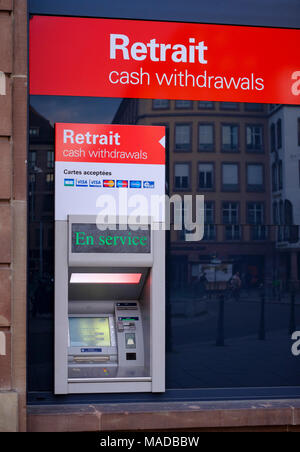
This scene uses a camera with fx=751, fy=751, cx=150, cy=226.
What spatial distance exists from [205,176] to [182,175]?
0.24m

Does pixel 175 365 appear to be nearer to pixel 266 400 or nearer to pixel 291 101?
pixel 266 400

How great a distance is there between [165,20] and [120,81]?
2.45 feet

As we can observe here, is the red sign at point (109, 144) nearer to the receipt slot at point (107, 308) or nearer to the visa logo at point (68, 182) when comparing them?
the visa logo at point (68, 182)

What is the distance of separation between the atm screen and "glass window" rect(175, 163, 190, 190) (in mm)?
1475

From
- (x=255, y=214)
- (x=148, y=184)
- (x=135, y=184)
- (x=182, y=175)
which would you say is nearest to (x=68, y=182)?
(x=135, y=184)

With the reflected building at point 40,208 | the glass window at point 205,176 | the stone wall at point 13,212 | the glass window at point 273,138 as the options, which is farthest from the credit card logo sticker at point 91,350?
the glass window at point 273,138

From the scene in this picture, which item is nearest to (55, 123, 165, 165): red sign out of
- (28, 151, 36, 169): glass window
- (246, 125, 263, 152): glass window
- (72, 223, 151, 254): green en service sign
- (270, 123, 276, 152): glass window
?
(28, 151, 36, 169): glass window

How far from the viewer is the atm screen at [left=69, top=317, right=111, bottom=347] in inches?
274

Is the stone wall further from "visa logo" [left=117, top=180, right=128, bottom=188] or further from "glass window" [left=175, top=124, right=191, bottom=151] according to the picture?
"glass window" [left=175, top=124, right=191, bottom=151]

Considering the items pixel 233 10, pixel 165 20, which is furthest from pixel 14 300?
pixel 233 10

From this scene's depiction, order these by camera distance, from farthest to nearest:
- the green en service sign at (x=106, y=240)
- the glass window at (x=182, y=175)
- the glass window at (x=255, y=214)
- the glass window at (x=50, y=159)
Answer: the glass window at (x=255, y=214)
the glass window at (x=182, y=175)
the glass window at (x=50, y=159)
the green en service sign at (x=106, y=240)

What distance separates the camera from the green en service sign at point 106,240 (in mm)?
6848

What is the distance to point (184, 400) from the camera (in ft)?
23.1

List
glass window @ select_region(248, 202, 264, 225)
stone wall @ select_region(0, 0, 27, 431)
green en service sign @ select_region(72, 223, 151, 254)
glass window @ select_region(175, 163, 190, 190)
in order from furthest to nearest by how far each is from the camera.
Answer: glass window @ select_region(248, 202, 264, 225) < glass window @ select_region(175, 163, 190, 190) < green en service sign @ select_region(72, 223, 151, 254) < stone wall @ select_region(0, 0, 27, 431)
